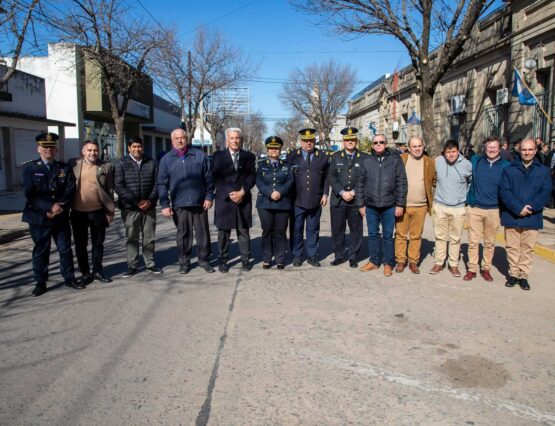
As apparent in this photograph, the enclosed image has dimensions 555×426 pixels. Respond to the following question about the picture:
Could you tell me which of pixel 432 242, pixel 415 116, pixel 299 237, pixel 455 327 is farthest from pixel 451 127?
pixel 455 327

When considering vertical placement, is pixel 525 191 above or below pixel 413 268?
above

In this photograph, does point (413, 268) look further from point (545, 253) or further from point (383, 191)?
point (545, 253)

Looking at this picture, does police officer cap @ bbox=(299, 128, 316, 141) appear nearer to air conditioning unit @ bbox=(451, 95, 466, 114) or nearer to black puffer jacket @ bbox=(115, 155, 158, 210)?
black puffer jacket @ bbox=(115, 155, 158, 210)

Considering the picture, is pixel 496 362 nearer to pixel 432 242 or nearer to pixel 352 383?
pixel 352 383

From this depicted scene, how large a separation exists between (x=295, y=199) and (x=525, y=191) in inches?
121

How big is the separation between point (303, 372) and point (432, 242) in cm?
589

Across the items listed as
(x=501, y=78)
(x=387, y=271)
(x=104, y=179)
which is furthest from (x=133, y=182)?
(x=501, y=78)

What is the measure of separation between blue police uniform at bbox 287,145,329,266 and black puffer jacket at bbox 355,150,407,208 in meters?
0.74

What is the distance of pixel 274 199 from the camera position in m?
6.84

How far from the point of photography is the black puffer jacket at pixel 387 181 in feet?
21.7

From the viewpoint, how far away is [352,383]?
356cm

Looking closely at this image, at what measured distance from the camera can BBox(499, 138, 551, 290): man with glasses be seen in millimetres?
5902

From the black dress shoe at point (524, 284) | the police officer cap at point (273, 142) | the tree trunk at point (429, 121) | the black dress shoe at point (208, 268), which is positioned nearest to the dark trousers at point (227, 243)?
the black dress shoe at point (208, 268)

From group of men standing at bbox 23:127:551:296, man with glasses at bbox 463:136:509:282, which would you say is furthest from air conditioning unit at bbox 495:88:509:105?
man with glasses at bbox 463:136:509:282
